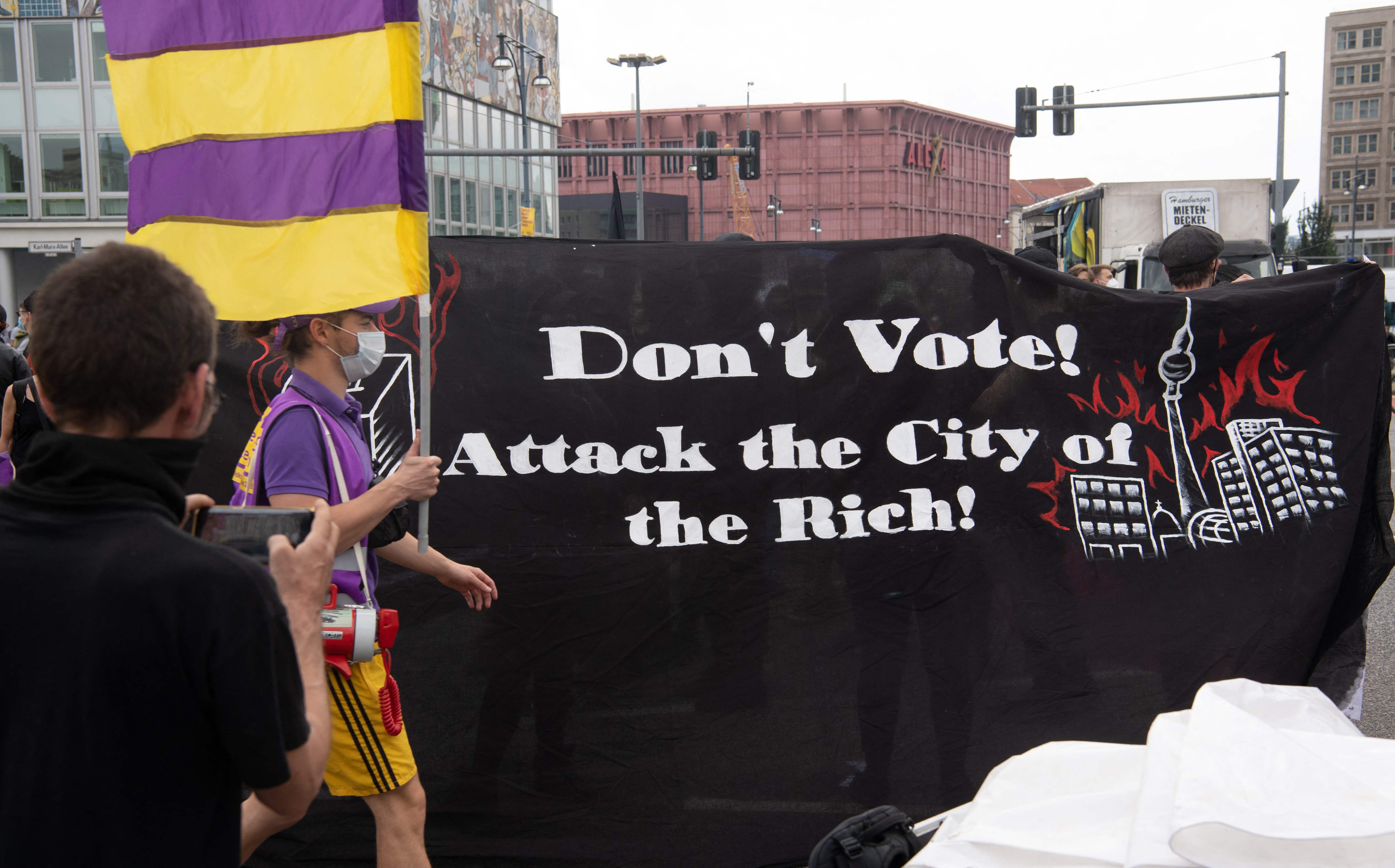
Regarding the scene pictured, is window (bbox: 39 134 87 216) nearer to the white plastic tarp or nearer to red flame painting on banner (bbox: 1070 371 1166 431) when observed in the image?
red flame painting on banner (bbox: 1070 371 1166 431)

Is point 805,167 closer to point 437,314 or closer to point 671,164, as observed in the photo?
point 671,164

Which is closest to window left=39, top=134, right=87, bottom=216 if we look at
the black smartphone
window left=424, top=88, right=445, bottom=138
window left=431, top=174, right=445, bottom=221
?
window left=431, top=174, right=445, bottom=221

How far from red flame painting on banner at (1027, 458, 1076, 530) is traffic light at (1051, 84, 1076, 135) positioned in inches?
867

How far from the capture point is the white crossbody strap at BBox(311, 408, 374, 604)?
274 cm

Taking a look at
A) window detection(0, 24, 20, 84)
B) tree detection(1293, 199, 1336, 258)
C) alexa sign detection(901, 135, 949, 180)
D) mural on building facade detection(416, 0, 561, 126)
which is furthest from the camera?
alexa sign detection(901, 135, 949, 180)

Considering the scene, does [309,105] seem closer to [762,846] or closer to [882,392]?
[882,392]

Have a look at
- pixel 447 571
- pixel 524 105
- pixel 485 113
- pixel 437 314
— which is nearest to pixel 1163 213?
pixel 437 314

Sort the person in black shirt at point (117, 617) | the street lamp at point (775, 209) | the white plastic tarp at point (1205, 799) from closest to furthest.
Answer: the person in black shirt at point (117, 617) < the white plastic tarp at point (1205, 799) < the street lamp at point (775, 209)

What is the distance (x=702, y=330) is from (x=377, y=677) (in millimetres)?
1716

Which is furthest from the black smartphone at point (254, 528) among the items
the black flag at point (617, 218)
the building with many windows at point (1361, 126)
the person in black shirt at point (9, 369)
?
the building with many windows at point (1361, 126)

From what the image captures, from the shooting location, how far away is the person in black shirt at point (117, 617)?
4.86ft

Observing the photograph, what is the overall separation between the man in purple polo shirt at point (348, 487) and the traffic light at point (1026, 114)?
928 inches

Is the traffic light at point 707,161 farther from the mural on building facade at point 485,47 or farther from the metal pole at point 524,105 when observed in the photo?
the mural on building facade at point 485,47

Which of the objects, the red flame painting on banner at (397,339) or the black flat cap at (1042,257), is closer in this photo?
the red flame painting on banner at (397,339)
